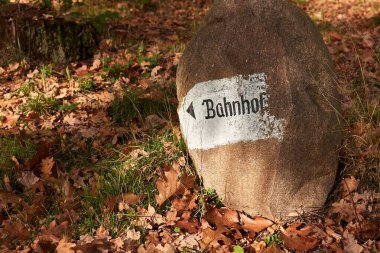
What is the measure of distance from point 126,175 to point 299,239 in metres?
1.43

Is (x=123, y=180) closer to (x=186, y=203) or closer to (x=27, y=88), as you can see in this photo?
(x=186, y=203)

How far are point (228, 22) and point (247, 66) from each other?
1.13 ft

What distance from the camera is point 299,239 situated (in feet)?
9.40

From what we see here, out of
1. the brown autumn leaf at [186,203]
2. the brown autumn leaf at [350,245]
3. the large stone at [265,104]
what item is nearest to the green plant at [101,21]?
the large stone at [265,104]

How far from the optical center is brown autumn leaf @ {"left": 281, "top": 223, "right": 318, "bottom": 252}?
2824 mm

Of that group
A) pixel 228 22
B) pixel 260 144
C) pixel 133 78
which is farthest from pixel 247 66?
pixel 133 78

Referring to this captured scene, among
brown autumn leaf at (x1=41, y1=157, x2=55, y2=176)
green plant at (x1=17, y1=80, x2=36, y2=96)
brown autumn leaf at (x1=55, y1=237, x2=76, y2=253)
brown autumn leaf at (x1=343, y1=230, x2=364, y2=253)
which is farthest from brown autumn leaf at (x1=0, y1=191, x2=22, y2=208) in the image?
brown autumn leaf at (x1=343, y1=230, x2=364, y2=253)

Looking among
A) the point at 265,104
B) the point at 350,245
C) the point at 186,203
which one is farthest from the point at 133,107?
the point at 350,245

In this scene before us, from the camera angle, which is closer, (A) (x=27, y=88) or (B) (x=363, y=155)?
(B) (x=363, y=155)

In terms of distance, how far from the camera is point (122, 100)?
423 centimetres

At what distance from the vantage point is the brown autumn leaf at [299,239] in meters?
2.82

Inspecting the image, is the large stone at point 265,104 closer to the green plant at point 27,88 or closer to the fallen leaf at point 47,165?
the fallen leaf at point 47,165

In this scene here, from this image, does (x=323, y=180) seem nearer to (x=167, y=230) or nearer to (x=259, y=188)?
(x=259, y=188)

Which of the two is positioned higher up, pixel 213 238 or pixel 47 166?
pixel 47 166
